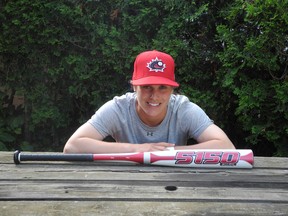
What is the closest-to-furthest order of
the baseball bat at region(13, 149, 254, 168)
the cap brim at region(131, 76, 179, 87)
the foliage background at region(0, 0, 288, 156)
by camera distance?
the baseball bat at region(13, 149, 254, 168), the cap brim at region(131, 76, 179, 87), the foliage background at region(0, 0, 288, 156)

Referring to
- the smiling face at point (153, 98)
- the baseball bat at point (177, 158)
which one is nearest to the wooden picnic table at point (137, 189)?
the baseball bat at point (177, 158)

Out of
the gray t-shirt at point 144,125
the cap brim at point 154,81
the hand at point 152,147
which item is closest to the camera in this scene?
the hand at point 152,147

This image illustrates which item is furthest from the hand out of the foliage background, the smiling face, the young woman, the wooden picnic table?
the foliage background

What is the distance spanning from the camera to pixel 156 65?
2.49 m

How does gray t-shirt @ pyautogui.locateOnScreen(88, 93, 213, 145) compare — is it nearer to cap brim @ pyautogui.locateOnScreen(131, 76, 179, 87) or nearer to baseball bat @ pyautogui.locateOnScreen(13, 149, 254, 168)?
cap brim @ pyautogui.locateOnScreen(131, 76, 179, 87)

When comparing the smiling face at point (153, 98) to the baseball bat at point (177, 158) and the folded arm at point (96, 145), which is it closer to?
the folded arm at point (96, 145)

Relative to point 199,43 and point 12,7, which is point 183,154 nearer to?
point 199,43

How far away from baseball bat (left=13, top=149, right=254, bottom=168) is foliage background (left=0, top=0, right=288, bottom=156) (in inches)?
59.4

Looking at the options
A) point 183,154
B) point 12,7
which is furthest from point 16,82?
point 183,154

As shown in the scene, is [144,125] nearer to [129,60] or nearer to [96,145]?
[96,145]

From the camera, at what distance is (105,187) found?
182 cm

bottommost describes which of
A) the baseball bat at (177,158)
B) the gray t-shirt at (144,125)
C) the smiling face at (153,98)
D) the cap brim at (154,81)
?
the baseball bat at (177,158)

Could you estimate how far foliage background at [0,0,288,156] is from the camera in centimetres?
367

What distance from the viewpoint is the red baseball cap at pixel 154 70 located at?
245cm
